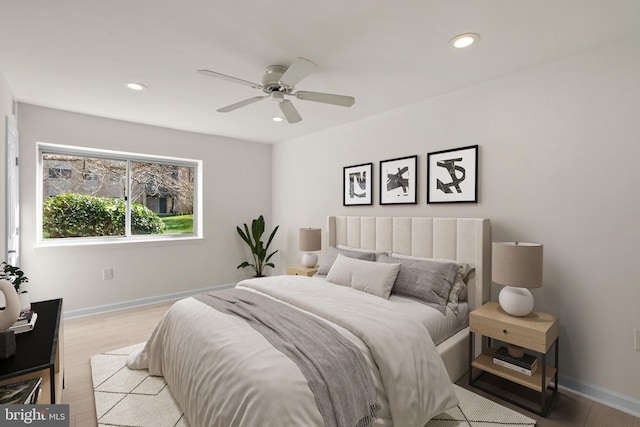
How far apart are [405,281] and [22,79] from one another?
3.75m

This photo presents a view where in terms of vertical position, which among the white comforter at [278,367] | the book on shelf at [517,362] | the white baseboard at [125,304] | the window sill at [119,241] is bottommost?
the white baseboard at [125,304]

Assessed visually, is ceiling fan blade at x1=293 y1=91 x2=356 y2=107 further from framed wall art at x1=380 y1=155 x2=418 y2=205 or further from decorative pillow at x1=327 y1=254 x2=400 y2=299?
decorative pillow at x1=327 y1=254 x2=400 y2=299

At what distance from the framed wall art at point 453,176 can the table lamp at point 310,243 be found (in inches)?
60.2

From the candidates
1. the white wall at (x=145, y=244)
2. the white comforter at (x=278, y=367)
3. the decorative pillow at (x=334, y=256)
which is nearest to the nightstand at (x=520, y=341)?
the white comforter at (x=278, y=367)

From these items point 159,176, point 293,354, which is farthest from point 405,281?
point 159,176

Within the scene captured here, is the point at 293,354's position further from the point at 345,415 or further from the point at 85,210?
the point at 85,210

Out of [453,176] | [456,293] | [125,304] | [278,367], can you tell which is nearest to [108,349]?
[125,304]

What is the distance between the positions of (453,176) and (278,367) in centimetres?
236

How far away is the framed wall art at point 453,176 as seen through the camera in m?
2.82

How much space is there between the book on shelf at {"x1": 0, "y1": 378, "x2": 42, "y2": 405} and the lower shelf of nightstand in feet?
8.55

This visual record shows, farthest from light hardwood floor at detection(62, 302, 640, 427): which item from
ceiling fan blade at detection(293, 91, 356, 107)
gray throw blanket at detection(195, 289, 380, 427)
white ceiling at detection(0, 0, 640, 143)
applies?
white ceiling at detection(0, 0, 640, 143)

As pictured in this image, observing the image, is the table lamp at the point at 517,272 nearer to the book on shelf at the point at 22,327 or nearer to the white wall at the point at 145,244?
the book on shelf at the point at 22,327

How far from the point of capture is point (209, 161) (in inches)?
184

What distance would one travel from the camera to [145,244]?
4180 millimetres
